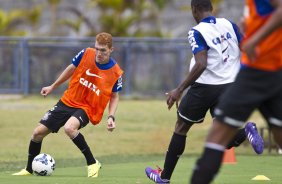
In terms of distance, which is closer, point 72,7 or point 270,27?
point 270,27

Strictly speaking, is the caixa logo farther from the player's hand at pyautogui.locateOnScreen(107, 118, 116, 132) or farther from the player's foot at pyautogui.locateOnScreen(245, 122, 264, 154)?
the player's hand at pyautogui.locateOnScreen(107, 118, 116, 132)

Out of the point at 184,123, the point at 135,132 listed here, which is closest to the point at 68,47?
the point at 135,132

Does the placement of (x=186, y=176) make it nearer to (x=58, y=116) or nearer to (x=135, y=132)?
(x=58, y=116)

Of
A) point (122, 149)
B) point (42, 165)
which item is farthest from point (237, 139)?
point (122, 149)

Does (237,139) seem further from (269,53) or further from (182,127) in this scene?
(269,53)

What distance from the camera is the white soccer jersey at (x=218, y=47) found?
9.59 meters

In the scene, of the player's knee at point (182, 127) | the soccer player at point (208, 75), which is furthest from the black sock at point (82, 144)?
the player's knee at point (182, 127)

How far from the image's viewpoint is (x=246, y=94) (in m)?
6.76

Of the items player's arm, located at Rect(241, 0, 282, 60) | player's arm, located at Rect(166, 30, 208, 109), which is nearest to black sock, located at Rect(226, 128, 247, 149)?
player's arm, located at Rect(166, 30, 208, 109)

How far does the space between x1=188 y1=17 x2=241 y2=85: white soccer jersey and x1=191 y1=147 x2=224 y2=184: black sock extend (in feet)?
9.09

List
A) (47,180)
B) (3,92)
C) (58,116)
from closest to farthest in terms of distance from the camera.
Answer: (47,180), (58,116), (3,92)

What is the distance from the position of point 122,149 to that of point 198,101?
9147 millimetres

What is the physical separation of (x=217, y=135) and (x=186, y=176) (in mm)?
5175

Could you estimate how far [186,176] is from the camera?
1200 cm
